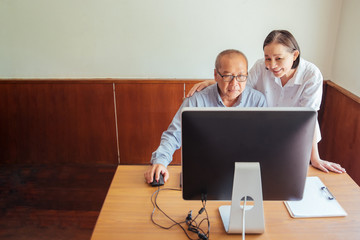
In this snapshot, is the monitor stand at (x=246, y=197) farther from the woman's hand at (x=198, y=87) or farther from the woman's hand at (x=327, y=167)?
the woman's hand at (x=198, y=87)

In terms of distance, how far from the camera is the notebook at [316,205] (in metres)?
1.36

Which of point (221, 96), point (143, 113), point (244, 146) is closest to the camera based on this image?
point (244, 146)

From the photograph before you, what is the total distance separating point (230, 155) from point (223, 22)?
1.98m

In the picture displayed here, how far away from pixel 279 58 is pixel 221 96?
1.26 ft

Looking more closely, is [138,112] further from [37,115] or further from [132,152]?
[37,115]

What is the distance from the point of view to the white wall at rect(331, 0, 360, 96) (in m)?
2.54

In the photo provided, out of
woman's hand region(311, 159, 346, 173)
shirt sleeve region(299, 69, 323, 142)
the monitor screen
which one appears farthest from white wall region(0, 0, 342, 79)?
the monitor screen

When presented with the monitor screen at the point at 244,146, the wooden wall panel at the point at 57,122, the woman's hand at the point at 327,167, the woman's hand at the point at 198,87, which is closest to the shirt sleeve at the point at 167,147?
the woman's hand at the point at 198,87

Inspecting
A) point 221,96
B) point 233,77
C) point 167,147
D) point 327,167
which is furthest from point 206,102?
point 327,167

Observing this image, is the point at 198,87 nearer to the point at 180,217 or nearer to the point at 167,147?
the point at 167,147

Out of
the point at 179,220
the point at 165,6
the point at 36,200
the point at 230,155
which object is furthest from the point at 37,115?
the point at 230,155

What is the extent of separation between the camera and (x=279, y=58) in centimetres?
180

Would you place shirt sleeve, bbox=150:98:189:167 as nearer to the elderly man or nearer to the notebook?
the elderly man

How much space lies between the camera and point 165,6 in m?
2.85
